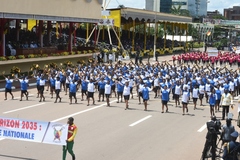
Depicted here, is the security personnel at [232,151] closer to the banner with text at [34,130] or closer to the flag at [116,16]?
the banner with text at [34,130]

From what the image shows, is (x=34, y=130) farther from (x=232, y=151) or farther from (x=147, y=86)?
(x=147, y=86)

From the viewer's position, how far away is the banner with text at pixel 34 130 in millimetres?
12766

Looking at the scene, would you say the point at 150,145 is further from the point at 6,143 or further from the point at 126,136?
the point at 6,143

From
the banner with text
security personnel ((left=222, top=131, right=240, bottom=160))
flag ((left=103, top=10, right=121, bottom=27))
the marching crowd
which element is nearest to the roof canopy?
flag ((left=103, top=10, right=121, bottom=27))

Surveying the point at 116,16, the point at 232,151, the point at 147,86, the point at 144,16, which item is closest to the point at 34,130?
the point at 232,151

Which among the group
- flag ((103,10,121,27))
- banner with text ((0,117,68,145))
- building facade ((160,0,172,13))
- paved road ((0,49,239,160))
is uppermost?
building facade ((160,0,172,13))

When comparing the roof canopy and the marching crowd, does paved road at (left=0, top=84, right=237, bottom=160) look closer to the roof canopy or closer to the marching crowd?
the marching crowd

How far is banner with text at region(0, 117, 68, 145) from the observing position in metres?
12.8

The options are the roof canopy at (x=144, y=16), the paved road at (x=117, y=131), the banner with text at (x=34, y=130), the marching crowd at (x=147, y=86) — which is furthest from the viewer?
the roof canopy at (x=144, y=16)

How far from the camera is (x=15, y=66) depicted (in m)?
34.1

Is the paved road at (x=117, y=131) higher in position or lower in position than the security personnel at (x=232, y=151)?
lower

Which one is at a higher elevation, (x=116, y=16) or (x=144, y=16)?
(x=144, y=16)

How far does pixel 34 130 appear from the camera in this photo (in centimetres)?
1331

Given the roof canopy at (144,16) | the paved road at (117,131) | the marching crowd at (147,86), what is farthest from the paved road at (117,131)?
the roof canopy at (144,16)
